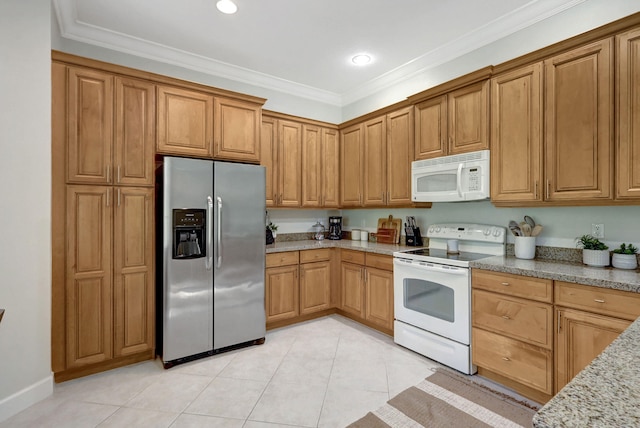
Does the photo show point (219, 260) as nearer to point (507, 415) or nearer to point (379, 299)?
point (379, 299)

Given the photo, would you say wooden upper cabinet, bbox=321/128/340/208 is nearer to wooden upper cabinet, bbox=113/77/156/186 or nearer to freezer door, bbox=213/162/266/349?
freezer door, bbox=213/162/266/349

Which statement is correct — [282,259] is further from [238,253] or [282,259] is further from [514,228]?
[514,228]

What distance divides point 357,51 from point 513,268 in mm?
2475

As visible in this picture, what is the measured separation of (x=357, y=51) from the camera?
3.21 m

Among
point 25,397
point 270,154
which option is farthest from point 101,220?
point 270,154

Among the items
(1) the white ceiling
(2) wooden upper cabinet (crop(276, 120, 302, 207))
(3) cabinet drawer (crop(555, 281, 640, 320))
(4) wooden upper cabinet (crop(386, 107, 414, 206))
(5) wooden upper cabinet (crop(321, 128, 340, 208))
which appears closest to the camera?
(3) cabinet drawer (crop(555, 281, 640, 320))

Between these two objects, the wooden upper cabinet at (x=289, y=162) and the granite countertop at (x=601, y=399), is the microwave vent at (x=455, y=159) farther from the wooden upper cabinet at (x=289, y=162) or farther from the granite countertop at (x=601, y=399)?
the granite countertop at (x=601, y=399)

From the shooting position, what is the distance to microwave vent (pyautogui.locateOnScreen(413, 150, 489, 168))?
8.81ft

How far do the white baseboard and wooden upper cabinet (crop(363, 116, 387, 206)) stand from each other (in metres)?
3.27

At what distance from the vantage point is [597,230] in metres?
2.31

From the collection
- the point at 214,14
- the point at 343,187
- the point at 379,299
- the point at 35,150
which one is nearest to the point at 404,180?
the point at 343,187

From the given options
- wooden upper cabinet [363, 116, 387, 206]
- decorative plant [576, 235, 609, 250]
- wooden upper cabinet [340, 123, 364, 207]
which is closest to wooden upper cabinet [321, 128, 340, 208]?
wooden upper cabinet [340, 123, 364, 207]

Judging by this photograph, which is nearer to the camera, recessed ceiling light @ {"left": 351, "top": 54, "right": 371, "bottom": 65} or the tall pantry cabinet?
the tall pantry cabinet

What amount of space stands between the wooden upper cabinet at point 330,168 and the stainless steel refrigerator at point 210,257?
123 cm
